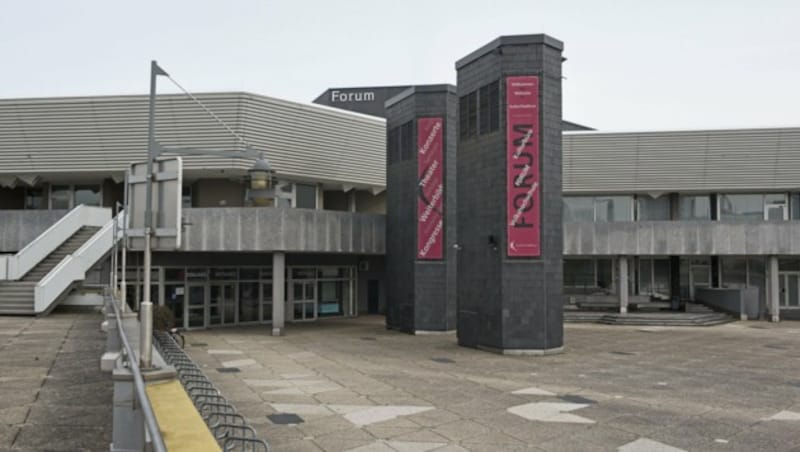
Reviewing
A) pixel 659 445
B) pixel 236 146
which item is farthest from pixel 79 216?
pixel 659 445

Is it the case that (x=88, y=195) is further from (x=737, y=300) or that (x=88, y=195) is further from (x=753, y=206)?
(x=753, y=206)

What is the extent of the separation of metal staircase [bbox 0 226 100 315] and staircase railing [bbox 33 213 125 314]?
22.5 inches

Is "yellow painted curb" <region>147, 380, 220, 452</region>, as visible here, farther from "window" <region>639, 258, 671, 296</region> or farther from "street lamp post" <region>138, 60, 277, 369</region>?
"window" <region>639, 258, 671, 296</region>

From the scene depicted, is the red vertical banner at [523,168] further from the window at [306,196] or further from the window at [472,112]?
the window at [306,196]

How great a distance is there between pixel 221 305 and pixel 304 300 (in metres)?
5.06

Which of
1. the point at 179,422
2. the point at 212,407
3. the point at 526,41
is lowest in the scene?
the point at 212,407

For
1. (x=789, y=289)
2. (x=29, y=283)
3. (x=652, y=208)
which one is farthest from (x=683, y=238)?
(x=29, y=283)

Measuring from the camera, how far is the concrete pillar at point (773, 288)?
34188 millimetres

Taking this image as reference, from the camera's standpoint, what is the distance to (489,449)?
32.2 feet

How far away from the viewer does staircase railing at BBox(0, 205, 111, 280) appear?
2650cm

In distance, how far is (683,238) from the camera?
3384 cm

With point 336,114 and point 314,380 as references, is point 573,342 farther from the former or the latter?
point 336,114

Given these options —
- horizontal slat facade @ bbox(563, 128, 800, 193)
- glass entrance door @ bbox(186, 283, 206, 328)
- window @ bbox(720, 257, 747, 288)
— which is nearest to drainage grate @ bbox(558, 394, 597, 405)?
glass entrance door @ bbox(186, 283, 206, 328)

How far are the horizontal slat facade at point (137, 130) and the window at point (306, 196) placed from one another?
229 cm
